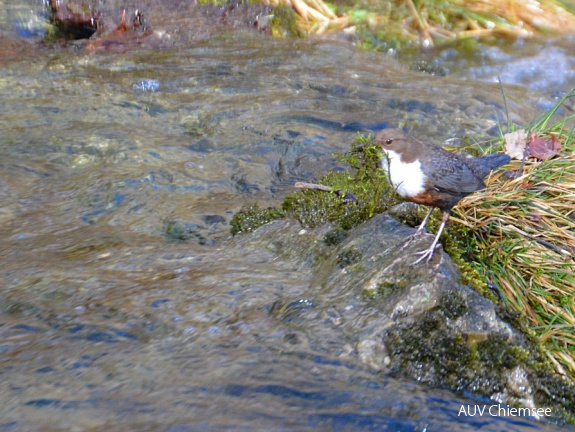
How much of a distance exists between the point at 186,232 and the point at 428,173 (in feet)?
5.14

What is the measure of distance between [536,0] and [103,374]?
29.7 feet

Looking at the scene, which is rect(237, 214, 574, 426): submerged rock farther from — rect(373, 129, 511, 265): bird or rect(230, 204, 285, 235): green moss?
rect(230, 204, 285, 235): green moss

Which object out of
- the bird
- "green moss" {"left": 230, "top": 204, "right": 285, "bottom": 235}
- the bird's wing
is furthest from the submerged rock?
"green moss" {"left": 230, "top": 204, "right": 285, "bottom": 235}

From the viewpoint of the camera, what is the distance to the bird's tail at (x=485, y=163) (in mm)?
3361

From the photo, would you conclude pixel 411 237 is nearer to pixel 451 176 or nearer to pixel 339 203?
pixel 451 176

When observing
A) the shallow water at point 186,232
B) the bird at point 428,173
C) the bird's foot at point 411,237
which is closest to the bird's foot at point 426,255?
the bird at point 428,173

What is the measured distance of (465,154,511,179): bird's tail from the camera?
3.36 meters

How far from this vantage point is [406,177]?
10.2 ft

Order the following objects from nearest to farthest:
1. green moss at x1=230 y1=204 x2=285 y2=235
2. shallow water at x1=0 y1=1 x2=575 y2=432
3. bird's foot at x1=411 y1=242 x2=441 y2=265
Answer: shallow water at x1=0 y1=1 x2=575 y2=432 → bird's foot at x1=411 y1=242 x2=441 y2=265 → green moss at x1=230 y1=204 x2=285 y2=235

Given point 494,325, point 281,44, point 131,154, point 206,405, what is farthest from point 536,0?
point 206,405

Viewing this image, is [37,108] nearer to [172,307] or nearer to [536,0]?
[172,307]

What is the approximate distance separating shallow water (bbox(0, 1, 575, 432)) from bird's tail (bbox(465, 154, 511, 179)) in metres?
1.06

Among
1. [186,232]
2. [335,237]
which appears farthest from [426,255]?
[186,232]

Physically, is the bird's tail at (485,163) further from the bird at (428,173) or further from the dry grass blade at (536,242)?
the dry grass blade at (536,242)
